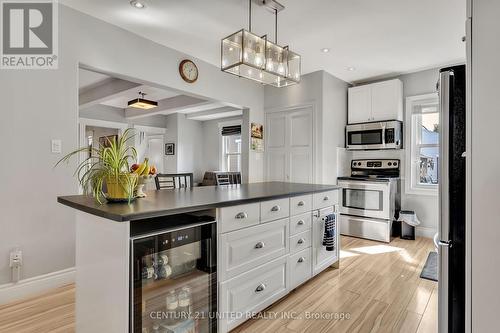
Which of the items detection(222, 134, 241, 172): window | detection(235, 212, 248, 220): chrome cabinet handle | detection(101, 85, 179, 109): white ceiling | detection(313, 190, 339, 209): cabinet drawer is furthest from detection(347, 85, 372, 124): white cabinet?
detection(235, 212, 248, 220): chrome cabinet handle

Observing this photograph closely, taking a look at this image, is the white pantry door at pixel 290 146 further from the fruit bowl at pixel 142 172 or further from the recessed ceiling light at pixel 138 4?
the fruit bowl at pixel 142 172

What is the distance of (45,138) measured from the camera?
8.04 ft

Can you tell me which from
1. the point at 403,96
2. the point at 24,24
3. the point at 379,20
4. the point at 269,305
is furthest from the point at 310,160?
the point at 24,24

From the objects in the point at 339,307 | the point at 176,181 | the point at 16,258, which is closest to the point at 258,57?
the point at 176,181

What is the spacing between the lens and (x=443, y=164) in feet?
4.36

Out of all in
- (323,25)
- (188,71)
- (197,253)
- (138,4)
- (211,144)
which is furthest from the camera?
(211,144)

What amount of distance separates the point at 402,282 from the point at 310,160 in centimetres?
223

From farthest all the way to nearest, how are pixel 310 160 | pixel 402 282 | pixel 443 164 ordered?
pixel 310 160
pixel 402 282
pixel 443 164

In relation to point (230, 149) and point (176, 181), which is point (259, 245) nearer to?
point (176, 181)

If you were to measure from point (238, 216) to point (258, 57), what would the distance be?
1361 mm
